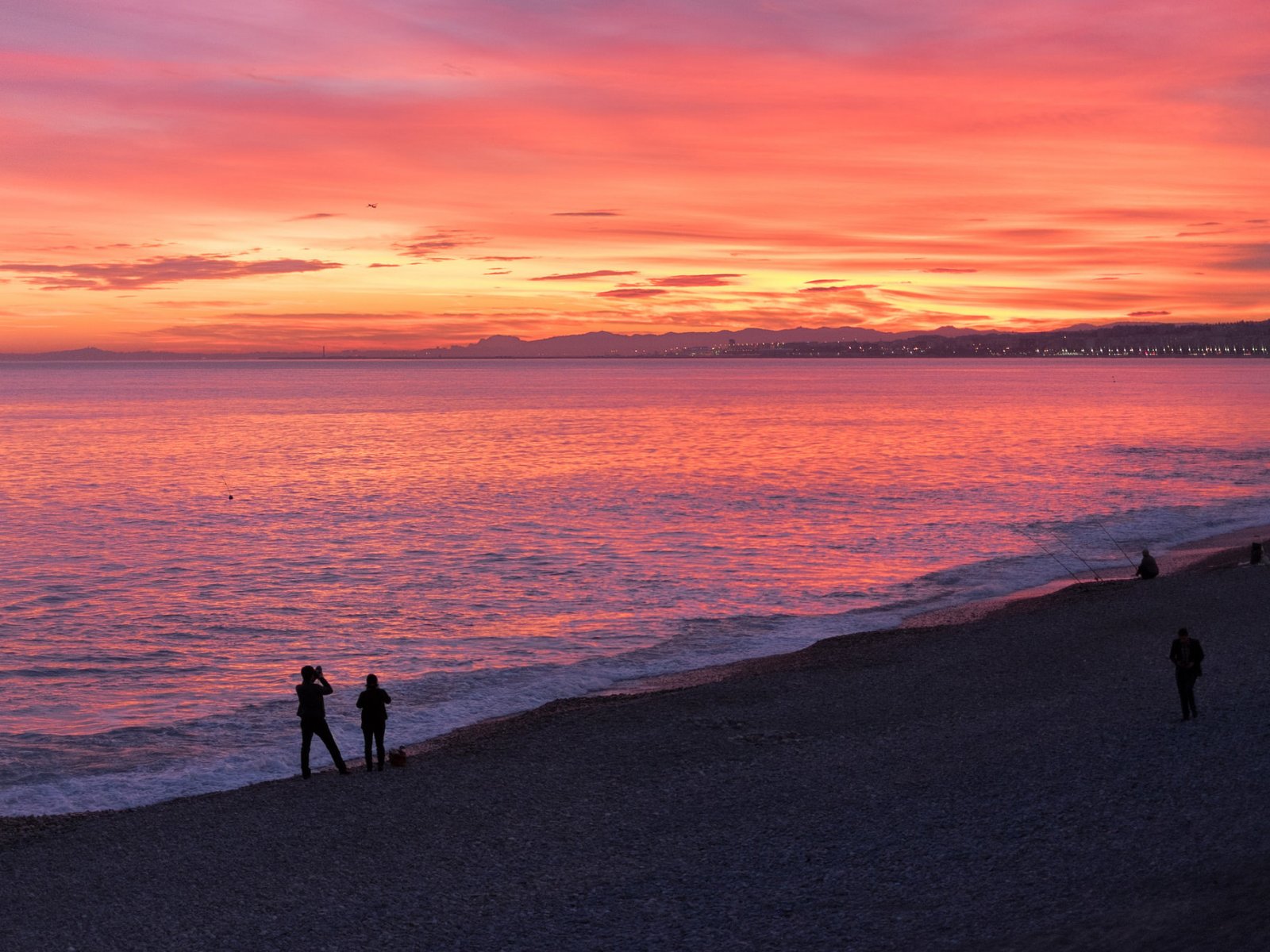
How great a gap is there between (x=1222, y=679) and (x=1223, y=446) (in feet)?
251

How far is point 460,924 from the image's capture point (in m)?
11.4

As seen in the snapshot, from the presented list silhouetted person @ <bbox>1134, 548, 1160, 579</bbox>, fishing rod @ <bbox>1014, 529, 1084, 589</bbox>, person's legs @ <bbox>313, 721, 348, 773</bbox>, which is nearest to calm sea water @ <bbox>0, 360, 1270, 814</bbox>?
fishing rod @ <bbox>1014, 529, 1084, 589</bbox>

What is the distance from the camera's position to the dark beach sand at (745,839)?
35.6 ft

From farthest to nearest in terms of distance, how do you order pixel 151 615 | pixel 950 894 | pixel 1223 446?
pixel 1223 446 < pixel 151 615 < pixel 950 894

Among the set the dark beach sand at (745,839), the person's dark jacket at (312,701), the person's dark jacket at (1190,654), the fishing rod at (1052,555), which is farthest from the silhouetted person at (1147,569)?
the person's dark jacket at (312,701)

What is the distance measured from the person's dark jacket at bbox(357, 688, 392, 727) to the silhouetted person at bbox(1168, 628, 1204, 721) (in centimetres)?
1132

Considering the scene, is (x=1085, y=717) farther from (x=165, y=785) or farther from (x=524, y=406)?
(x=524, y=406)

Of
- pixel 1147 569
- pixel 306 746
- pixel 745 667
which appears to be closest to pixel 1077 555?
pixel 1147 569

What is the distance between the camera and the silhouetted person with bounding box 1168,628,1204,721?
16297 millimetres

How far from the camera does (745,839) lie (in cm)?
1331

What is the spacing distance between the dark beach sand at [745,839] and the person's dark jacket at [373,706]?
815mm

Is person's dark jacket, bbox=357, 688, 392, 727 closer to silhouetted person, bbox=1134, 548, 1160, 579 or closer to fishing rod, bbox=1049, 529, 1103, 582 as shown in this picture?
silhouetted person, bbox=1134, 548, 1160, 579

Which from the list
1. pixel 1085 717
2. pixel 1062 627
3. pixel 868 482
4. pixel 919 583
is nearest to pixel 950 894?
pixel 1085 717

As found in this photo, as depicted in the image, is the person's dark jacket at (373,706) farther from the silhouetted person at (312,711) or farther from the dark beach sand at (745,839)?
the dark beach sand at (745,839)
